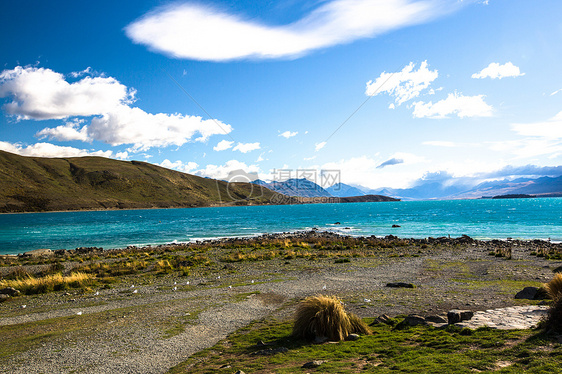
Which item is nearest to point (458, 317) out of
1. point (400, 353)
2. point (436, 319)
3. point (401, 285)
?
point (436, 319)

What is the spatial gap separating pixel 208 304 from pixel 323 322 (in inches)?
261

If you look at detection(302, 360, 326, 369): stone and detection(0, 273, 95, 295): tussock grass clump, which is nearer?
detection(302, 360, 326, 369): stone

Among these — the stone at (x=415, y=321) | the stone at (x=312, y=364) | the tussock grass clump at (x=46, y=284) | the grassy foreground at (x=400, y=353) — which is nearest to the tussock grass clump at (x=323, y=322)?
the grassy foreground at (x=400, y=353)

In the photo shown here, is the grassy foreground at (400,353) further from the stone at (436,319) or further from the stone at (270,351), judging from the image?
the stone at (436,319)

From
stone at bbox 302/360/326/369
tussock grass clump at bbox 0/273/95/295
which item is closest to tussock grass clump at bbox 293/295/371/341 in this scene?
stone at bbox 302/360/326/369

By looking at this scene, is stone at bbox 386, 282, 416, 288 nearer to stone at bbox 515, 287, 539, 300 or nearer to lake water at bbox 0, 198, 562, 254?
stone at bbox 515, 287, 539, 300

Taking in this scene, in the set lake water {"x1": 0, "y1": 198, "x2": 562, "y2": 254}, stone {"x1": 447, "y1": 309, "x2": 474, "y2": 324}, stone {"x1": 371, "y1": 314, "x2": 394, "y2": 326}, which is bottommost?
lake water {"x1": 0, "y1": 198, "x2": 562, "y2": 254}

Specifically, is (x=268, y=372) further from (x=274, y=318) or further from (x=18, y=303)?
(x=18, y=303)

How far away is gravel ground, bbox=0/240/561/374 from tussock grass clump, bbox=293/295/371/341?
260cm

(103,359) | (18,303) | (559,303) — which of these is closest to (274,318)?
(103,359)

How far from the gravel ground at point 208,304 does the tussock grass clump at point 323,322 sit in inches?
102

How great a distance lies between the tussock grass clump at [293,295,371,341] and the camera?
28.9 ft

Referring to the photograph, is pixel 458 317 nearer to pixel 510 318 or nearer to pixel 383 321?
pixel 510 318

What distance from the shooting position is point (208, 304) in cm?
1372
